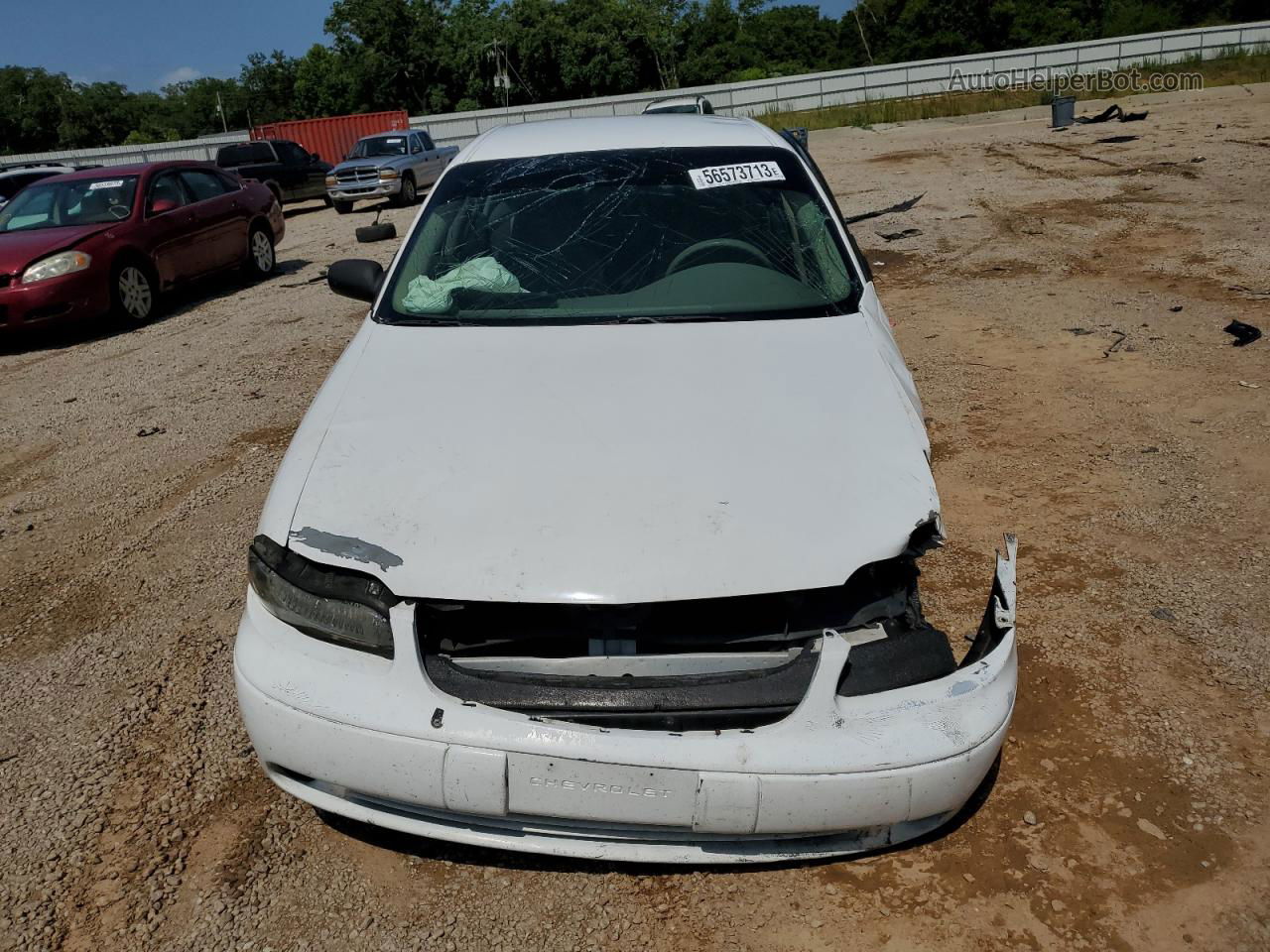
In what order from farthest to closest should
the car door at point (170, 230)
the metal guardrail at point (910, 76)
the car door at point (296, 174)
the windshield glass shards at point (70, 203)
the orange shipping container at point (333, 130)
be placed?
the metal guardrail at point (910, 76) < the orange shipping container at point (333, 130) < the car door at point (296, 174) < the car door at point (170, 230) < the windshield glass shards at point (70, 203)

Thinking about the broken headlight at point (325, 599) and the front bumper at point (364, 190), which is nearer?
the broken headlight at point (325, 599)

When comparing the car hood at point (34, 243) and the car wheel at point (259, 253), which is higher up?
the car hood at point (34, 243)

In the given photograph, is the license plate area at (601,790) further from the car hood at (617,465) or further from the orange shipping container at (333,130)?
the orange shipping container at (333,130)

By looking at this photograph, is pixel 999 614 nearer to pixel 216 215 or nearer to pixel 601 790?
pixel 601 790

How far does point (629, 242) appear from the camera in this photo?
3.46 m

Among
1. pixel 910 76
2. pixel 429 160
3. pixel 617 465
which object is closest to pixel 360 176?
pixel 429 160

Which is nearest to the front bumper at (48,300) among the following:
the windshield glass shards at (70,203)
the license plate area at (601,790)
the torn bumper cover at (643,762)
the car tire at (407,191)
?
the windshield glass shards at (70,203)

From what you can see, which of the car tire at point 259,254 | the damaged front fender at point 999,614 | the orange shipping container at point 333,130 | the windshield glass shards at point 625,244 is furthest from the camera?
the orange shipping container at point 333,130

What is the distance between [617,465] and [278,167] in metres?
20.4

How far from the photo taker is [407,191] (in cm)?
1841

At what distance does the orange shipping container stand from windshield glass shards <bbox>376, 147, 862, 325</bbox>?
33.3 metres

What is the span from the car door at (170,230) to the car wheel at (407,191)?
8.17 m

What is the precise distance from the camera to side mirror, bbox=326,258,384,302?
12.3 ft

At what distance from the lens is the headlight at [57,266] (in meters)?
8.49
